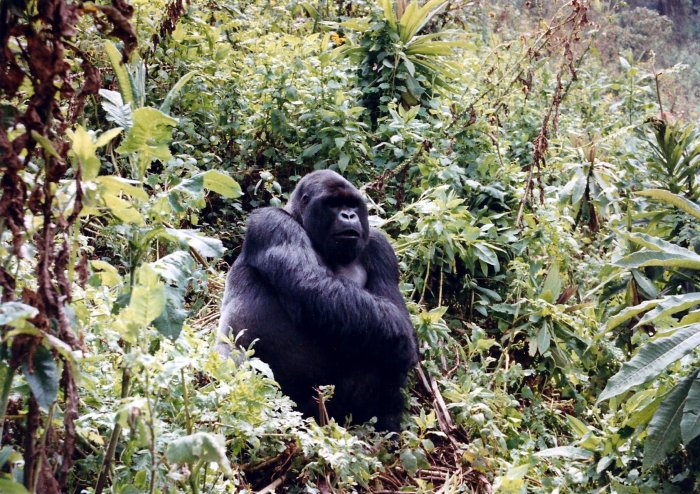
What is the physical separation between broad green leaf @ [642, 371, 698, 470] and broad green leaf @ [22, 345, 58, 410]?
6.60ft

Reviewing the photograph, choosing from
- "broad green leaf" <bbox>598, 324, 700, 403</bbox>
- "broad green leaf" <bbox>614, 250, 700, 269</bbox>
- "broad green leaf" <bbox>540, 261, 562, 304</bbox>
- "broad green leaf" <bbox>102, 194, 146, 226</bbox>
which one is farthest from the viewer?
"broad green leaf" <bbox>540, 261, 562, 304</bbox>

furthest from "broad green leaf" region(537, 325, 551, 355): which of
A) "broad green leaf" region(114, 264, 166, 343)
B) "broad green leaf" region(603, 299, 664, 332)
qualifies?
"broad green leaf" region(114, 264, 166, 343)

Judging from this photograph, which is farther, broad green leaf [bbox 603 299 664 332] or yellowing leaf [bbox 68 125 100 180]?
broad green leaf [bbox 603 299 664 332]

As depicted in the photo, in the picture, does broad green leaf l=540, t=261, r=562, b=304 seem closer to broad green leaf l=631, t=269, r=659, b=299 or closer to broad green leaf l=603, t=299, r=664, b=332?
broad green leaf l=631, t=269, r=659, b=299

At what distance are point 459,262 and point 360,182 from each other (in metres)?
0.93

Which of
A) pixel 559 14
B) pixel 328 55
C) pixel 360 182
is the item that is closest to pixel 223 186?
pixel 360 182

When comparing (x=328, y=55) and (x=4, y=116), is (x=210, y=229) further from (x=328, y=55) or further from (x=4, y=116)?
(x=4, y=116)

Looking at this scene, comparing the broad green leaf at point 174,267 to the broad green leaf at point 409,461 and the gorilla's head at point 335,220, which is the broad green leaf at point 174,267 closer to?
the broad green leaf at point 409,461

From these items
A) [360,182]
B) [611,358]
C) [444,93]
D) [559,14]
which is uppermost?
[559,14]

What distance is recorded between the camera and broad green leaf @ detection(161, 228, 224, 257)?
7.04 ft

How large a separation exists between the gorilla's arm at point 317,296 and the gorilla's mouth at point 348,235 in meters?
0.14

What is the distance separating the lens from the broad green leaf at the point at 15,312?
1654 millimetres

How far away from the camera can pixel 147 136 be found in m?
2.22

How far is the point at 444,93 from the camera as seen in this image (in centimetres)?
616
